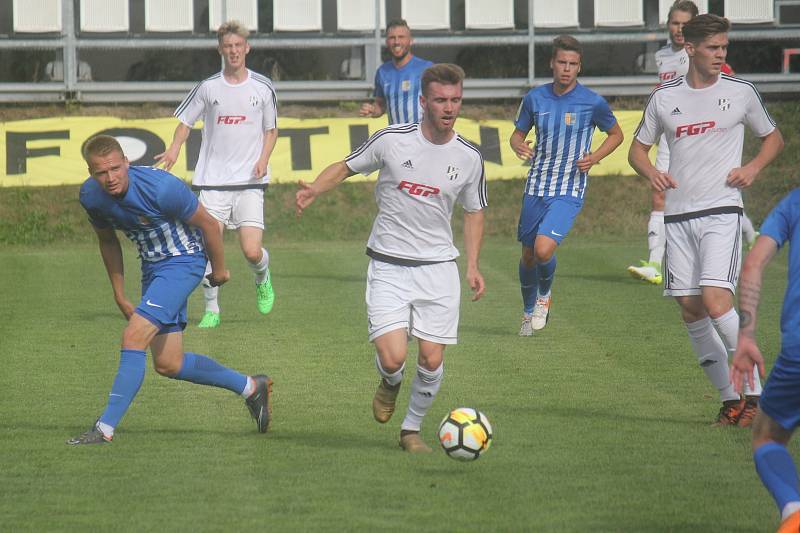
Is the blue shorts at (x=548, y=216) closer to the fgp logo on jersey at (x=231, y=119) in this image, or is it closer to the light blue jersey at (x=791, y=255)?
the fgp logo on jersey at (x=231, y=119)

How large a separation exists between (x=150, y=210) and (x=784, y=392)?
11.7ft

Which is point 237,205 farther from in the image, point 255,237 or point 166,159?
point 166,159

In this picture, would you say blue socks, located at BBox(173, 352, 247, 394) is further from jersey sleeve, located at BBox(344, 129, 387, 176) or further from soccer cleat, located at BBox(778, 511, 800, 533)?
soccer cleat, located at BBox(778, 511, 800, 533)

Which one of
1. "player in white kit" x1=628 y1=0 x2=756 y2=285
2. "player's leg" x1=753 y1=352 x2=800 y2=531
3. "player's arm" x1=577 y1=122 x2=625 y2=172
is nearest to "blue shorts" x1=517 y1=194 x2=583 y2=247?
"player's arm" x1=577 y1=122 x2=625 y2=172

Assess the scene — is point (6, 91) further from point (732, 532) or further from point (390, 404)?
point (732, 532)

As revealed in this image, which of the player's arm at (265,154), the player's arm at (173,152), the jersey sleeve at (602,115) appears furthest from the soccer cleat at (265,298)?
the jersey sleeve at (602,115)

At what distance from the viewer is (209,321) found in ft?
35.4

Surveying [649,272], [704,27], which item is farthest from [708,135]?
[649,272]

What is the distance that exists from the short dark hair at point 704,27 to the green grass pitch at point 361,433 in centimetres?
214

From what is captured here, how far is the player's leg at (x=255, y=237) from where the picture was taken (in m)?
10.8

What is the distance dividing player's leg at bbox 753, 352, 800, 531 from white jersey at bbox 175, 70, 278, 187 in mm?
7053

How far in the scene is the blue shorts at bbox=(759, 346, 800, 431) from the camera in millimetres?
4434

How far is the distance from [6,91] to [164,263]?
13.3 m

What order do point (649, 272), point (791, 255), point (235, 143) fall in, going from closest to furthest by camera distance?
point (791, 255)
point (235, 143)
point (649, 272)
